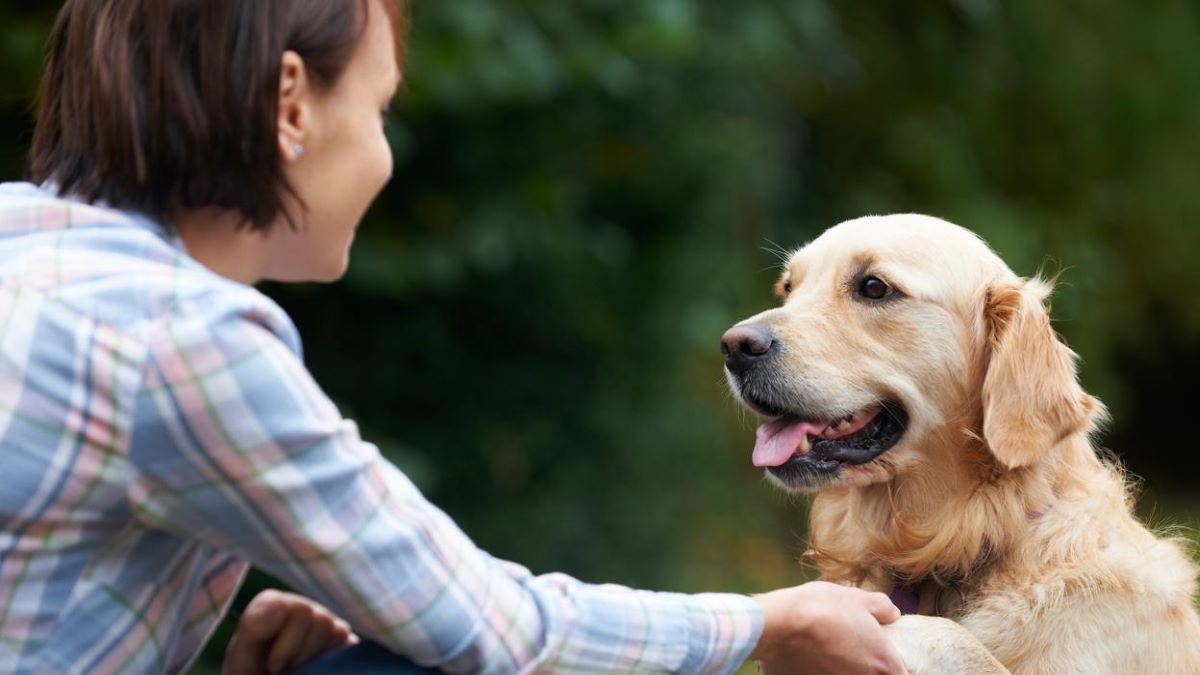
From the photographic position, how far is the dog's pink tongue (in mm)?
2715

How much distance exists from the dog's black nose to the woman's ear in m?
1.15

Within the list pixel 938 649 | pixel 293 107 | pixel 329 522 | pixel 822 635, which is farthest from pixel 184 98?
pixel 938 649

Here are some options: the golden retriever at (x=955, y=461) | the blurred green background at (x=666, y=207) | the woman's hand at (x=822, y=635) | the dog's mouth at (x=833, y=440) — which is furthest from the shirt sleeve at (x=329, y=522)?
the blurred green background at (x=666, y=207)

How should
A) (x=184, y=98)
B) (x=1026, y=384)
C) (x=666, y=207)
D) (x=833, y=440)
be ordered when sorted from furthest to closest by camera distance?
(x=666, y=207) → (x=833, y=440) → (x=1026, y=384) → (x=184, y=98)

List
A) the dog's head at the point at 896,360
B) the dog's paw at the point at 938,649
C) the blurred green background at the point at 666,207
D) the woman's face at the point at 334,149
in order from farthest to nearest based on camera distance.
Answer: the blurred green background at the point at 666,207, the dog's head at the point at 896,360, the dog's paw at the point at 938,649, the woman's face at the point at 334,149

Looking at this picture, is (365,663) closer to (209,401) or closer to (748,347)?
(209,401)

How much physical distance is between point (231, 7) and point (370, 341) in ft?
14.1

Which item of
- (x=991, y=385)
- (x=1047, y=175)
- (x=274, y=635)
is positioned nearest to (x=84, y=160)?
(x=274, y=635)

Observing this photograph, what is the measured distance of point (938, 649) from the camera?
2.34m

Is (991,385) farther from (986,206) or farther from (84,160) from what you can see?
(986,206)

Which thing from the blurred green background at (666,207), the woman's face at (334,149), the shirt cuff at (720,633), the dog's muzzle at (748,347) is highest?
the woman's face at (334,149)

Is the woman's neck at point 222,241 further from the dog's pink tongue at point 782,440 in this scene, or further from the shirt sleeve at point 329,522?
the dog's pink tongue at point 782,440

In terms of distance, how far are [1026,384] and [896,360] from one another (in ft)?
0.84

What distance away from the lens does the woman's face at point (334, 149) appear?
1.89 meters
